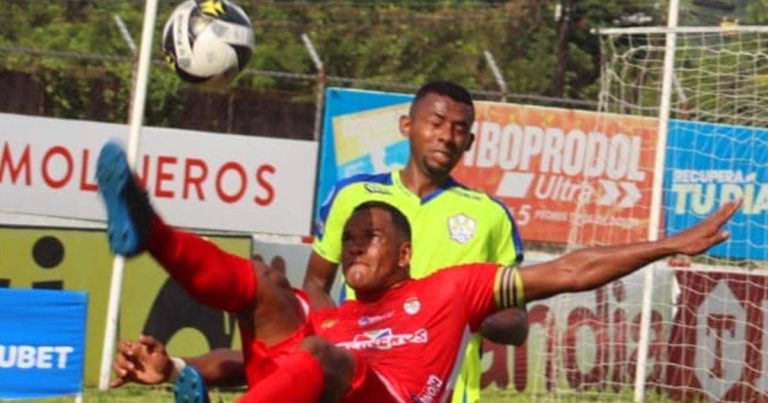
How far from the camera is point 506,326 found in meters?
7.71

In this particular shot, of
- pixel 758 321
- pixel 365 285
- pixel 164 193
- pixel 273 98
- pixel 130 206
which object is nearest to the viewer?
pixel 130 206

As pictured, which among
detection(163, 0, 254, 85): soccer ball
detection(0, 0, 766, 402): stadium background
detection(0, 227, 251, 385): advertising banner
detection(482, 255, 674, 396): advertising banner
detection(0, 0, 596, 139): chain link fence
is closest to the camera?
detection(163, 0, 254, 85): soccer ball

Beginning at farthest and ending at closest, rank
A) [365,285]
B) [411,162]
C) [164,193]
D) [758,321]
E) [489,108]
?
[489,108] → [164,193] → [758,321] → [411,162] → [365,285]

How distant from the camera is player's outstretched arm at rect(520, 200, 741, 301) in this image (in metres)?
6.67

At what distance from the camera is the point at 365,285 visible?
283 inches

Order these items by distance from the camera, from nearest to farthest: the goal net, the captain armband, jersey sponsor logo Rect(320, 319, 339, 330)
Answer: the captain armband < jersey sponsor logo Rect(320, 319, 339, 330) < the goal net

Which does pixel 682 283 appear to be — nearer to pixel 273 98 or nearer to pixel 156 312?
pixel 156 312

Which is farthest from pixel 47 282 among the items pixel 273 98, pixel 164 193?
pixel 273 98

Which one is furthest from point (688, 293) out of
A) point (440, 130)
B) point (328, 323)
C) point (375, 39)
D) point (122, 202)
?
point (375, 39)

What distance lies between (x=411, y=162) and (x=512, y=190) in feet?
35.8

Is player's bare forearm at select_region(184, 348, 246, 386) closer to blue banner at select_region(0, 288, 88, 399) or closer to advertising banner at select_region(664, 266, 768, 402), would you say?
blue banner at select_region(0, 288, 88, 399)

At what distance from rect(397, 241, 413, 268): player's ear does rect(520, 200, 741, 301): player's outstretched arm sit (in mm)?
429

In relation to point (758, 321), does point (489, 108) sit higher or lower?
higher

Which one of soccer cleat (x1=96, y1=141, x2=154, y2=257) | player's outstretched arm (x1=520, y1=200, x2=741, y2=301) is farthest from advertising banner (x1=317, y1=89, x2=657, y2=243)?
soccer cleat (x1=96, y1=141, x2=154, y2=257)
